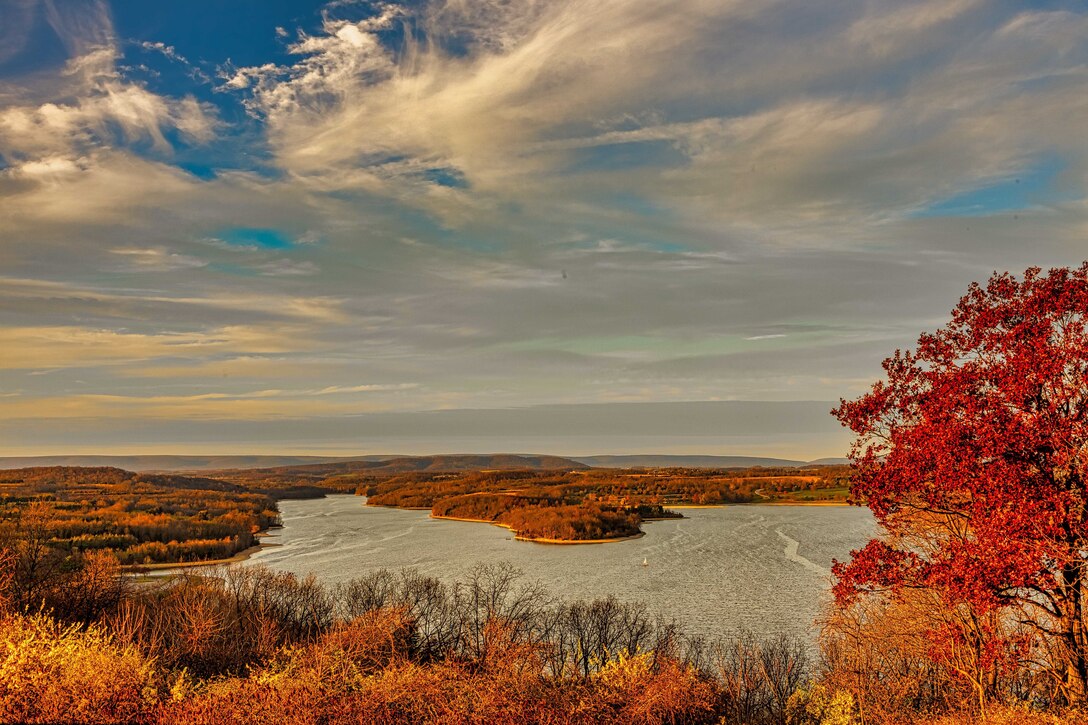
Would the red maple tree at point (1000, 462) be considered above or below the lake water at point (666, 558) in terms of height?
above

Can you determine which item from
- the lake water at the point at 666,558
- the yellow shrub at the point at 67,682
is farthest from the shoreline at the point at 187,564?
the yellow shrub at the point at 67,682

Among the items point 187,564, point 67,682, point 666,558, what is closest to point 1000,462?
point 67,682

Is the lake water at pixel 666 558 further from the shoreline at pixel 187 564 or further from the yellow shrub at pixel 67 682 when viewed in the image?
the yellow shrub at pixel 67 682

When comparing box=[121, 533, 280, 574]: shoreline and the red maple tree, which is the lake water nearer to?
box=[121, 533, 280, 574]: shoreline

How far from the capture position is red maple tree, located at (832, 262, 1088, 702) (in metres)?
11.3

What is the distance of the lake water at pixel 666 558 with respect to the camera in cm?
4050

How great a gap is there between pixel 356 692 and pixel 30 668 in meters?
6.39

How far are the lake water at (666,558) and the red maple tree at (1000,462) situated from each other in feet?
72.4

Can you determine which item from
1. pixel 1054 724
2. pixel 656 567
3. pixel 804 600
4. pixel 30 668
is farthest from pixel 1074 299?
pixel 656 567

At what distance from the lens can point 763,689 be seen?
26.6 m

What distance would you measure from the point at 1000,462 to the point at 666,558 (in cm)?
5281

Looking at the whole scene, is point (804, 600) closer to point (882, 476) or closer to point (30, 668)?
point (882, 476)

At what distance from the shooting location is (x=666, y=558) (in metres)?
61.8

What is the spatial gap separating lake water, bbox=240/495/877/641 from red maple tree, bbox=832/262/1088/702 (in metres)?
22.1
